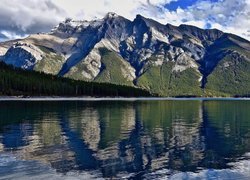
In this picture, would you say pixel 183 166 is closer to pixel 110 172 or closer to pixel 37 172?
pixel 110 172

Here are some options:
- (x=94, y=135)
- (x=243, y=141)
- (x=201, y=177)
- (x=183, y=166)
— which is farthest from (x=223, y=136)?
(x=201, y=177)

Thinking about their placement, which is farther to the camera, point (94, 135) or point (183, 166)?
point (94, 135)

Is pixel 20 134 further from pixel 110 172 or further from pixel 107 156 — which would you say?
pixel 110 172

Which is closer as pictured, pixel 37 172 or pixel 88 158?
pixel 37 172

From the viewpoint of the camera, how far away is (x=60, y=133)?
61.2 m

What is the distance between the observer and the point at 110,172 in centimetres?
3319

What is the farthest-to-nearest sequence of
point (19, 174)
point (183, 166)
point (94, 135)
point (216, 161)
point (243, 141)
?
point (94, 135)
point (243, 141)
point (216, 161)
point (183, 166)
point (19, 174)

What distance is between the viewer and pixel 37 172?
1286 inches

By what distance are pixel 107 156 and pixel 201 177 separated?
41.7 feet

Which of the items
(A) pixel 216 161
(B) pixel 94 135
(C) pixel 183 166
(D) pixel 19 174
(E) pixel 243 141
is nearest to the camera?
(D) pixel 19 174

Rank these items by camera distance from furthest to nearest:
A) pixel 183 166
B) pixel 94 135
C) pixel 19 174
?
pixel 94 135
pixel 183 166
pixel 19 174

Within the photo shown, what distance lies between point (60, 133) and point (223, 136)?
27.8 meters

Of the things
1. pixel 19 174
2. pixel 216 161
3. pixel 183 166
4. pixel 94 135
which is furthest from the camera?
pixel 94 135

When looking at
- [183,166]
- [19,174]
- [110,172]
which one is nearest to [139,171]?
[110,172]
